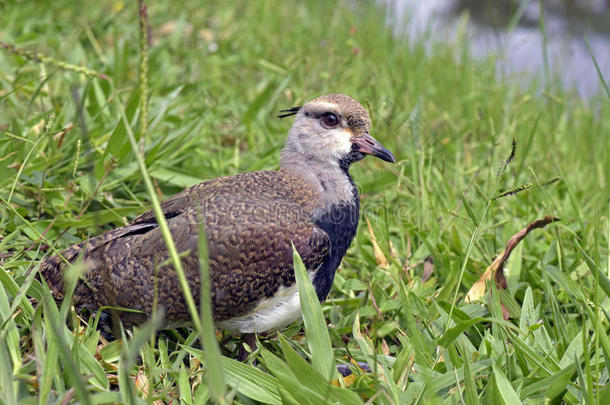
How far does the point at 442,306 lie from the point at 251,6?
188 inches

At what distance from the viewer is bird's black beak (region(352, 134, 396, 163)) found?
281 cm

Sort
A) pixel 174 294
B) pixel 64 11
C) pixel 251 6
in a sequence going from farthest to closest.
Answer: pixel 251 6
pixel 64 11
pixel 174 294

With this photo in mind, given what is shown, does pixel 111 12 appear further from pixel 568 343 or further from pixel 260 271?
pixel 568 343

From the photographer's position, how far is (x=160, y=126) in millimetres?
3752

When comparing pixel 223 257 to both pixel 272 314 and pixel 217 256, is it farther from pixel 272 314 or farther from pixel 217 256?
pixel 272 314

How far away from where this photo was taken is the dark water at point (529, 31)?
20.0 ft

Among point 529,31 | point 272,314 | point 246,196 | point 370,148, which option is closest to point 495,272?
point 370,148

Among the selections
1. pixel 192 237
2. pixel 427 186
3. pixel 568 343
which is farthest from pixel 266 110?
pixel 568 343

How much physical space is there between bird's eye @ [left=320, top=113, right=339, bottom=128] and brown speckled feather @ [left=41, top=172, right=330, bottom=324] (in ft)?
1.61

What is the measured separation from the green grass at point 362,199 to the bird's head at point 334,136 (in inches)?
10.8

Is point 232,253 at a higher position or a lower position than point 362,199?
higher

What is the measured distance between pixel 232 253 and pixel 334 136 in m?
0.78

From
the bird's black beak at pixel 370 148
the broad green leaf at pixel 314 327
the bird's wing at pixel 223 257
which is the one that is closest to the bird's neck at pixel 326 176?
the bird's black beak at pixel 370 148

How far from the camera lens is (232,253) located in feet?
7.78
